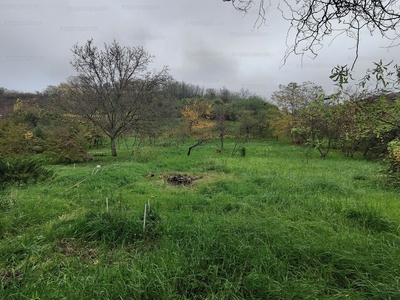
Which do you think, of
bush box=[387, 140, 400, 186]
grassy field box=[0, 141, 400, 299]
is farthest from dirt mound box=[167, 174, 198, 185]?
bush box=[387, 140, 400, 186]

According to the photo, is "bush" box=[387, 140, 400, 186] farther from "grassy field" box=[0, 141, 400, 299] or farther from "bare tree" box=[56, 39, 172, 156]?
"bare tree" box=[56, 39, 172, 156]

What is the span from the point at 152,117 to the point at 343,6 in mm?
15010

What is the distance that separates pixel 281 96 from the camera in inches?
1077

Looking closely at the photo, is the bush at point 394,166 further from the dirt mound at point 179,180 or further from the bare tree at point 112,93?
the bare tree at point 112,93

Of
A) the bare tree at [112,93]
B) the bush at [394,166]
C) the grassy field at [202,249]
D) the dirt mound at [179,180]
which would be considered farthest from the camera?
the bare tree at [112,93]

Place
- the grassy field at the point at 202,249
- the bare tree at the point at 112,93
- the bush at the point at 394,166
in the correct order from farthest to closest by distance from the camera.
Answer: the bare tree at the point at 112,93, the bush at the point at 394,166, the grassy field at the point at 202,249

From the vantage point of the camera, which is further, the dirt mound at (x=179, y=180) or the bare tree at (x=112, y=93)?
the bare tree at (x=112, y=93)

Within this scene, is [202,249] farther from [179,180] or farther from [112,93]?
[112,93]

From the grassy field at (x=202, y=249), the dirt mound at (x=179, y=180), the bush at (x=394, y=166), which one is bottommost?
the dirt mound at (x=179, y=180)

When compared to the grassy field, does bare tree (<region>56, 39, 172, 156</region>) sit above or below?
above

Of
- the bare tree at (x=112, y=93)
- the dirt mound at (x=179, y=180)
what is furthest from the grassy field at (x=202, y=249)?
the bare tree at (x=112, y=93)

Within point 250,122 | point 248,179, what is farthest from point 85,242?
point 250,122

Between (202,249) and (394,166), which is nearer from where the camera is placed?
(202,249)

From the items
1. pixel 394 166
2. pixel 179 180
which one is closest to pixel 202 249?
pixel 179 180
